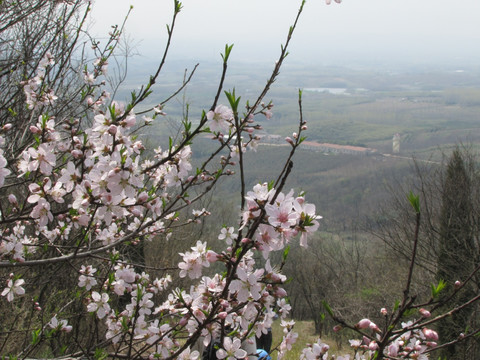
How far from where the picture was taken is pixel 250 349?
8.25 feet

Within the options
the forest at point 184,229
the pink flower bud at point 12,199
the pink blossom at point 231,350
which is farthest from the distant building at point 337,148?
the pink blossom at point 231,350

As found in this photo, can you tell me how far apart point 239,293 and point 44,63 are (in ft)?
10.8

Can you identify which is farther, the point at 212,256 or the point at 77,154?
the point at 77,154

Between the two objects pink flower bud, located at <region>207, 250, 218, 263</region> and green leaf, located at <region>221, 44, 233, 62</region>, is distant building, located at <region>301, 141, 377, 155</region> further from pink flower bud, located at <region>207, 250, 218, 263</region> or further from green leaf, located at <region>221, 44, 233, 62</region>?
pink flower bud, located at <region>207, 250, 218, 263</region>

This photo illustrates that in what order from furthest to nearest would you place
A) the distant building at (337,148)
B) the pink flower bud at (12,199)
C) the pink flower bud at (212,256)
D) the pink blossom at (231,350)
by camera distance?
1. the distant building at (337,148)
2. the pink flower bud at (12,199)
3. the pink blossom at (231,350)
4. the pink flower bud at (212,256)

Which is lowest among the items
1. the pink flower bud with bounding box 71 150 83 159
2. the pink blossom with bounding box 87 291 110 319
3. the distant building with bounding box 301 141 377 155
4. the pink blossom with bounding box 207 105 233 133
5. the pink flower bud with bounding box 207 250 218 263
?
the distant building with bounding box 301 141 377 155

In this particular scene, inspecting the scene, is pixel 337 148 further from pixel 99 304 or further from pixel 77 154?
pixel 77 154

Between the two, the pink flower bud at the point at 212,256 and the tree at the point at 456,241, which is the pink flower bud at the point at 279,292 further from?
the tree at the point at 456,241

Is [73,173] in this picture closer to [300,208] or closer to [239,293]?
[239,293]

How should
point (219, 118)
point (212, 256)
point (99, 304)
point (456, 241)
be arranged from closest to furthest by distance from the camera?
point (212, 256)
point (219, 118)
point (99, 304)
point (456, 241)

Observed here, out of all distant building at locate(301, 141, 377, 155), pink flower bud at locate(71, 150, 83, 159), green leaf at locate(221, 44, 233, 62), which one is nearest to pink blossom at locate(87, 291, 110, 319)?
pink flower bud at locate(71, 150, 83, 159)

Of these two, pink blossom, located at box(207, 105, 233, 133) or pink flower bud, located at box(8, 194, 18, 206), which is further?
A: pink flower bud, located at box(8, 194, 18, 206)

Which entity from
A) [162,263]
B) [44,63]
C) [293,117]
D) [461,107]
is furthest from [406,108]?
[44,63]

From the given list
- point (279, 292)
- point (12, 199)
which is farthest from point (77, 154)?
point (279, 292)
